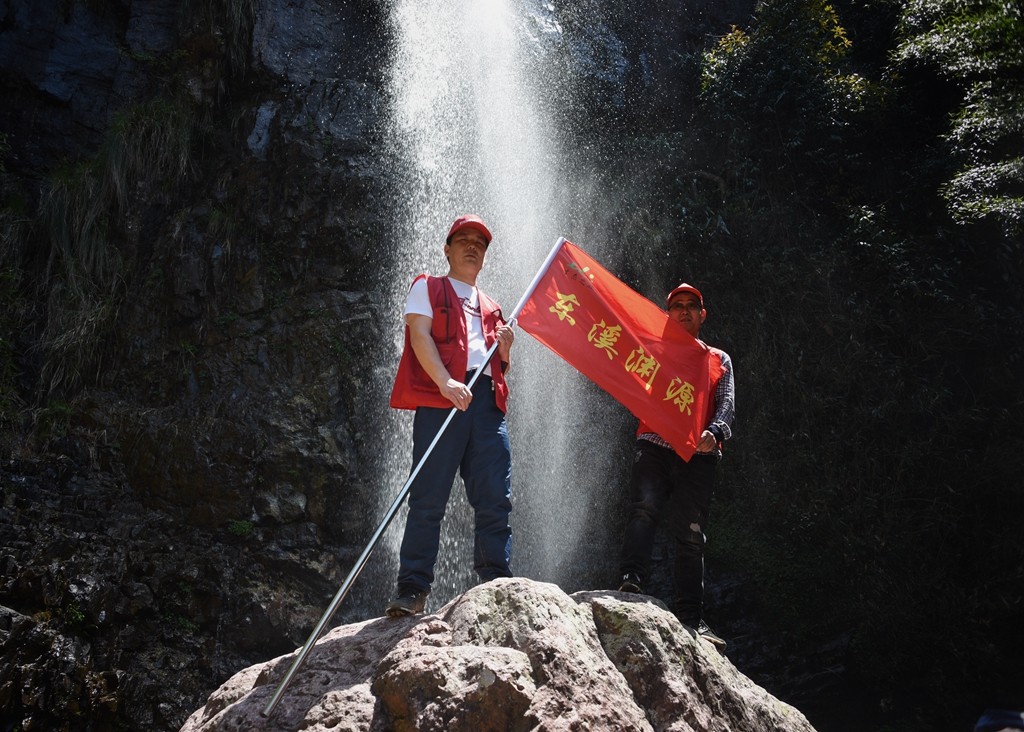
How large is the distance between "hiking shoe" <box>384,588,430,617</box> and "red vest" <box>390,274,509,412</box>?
2.52 ft

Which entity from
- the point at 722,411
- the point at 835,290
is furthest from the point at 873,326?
the point at 722,411

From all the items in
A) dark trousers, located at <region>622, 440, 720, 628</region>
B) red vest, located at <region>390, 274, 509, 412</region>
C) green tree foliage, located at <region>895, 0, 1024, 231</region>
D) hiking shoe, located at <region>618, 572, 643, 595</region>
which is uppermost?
green tree foliage, located at <region>895, 0, 1024, 231</region>

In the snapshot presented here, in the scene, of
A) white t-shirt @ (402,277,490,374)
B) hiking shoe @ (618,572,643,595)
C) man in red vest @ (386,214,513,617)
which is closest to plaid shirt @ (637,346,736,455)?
hiking shoe @ (618,572,643,595)

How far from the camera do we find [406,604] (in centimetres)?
323

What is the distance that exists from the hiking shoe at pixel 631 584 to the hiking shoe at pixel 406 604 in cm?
91

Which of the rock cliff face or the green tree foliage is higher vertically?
the green tree foliage

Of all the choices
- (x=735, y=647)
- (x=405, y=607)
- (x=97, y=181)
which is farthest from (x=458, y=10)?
(x=405, y=607)

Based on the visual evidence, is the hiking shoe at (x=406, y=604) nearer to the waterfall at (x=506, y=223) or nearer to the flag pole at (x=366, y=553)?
the flag pole at (x=366, y=553)

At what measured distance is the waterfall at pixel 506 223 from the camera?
824 cm

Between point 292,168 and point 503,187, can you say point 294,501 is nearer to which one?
point 292,168

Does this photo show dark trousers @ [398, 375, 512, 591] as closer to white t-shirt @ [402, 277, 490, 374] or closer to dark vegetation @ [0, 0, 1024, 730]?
white t-shirt @ [402, 277, 490, 374]

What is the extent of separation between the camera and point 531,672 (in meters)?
2.70

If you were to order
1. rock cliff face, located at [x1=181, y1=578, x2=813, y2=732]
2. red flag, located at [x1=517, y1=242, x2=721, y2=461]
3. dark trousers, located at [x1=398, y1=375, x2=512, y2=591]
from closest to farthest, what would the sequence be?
1. rock cliff face, located at [x1=181, y1=578, x2=813, y2=732]
2. dark trousers, located at [x1=398, y1=375, x2=512, y2=591]
3. red flag, located at [x1=517, y1=242, x2=721, y2=461]

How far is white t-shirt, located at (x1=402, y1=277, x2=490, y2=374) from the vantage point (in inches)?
141
